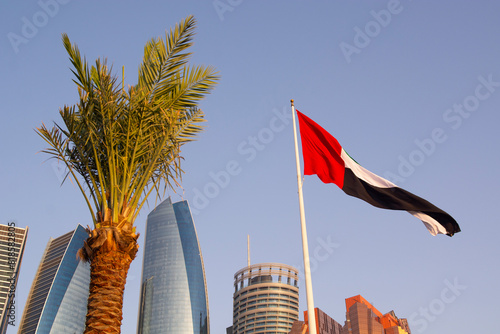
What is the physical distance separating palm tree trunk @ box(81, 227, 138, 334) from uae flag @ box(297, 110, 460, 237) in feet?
20.7

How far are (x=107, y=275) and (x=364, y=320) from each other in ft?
499

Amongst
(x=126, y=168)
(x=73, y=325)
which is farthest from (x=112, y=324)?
(x=73, y=325)

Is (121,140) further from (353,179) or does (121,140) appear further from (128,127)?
(353,179)

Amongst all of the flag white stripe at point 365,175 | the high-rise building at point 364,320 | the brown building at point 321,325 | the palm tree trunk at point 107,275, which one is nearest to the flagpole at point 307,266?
the flag white stripe at point 365,175

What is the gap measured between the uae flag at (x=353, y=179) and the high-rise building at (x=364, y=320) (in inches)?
5733

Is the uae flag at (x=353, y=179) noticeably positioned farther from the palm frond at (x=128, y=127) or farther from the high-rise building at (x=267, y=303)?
the high-rise building at (x=267, y=303)

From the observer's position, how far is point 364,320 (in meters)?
153

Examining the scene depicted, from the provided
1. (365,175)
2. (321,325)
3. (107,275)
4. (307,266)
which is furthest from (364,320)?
(107,275)

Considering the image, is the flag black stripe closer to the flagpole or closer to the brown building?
the flagpole

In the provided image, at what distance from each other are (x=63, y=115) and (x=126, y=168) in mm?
2608

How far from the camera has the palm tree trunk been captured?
39.0 feet

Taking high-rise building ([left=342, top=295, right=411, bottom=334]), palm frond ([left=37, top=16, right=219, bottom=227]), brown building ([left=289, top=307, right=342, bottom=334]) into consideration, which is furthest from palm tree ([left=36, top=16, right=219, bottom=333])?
high-rise building ([left=342, top=295, right=411, bottom=334])

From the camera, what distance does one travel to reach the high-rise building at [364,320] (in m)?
152

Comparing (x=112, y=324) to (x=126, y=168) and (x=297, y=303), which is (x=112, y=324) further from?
(x=297, y=303)
